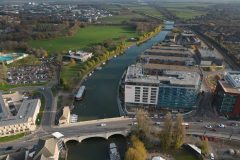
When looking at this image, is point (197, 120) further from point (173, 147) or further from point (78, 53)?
point (78, 53)

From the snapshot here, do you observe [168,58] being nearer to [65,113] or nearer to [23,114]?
[65,113]

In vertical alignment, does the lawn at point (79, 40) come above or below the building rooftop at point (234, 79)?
below

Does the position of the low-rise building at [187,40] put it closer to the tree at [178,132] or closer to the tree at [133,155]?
the tree at [178,132]

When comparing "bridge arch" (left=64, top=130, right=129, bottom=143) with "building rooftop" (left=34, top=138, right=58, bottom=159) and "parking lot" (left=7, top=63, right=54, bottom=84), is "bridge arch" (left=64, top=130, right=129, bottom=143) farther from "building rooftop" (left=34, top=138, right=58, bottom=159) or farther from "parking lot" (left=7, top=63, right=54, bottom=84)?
"parking lot" (left=7, top=63, right=54, bottom=84)

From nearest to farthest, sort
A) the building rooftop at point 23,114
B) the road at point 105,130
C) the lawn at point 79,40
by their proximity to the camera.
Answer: the road at point 105,130
the building rooftop at point 23,114
the lawn at point 79,40

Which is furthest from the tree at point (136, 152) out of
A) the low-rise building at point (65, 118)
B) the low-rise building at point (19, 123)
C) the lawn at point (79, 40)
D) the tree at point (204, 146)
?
the lawn at point (79, 40)

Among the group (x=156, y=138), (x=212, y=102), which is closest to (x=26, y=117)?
(x=156, y=138)
